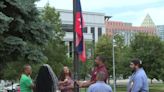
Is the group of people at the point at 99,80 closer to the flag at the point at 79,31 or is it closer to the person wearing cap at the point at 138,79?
the person wearing cap at the point at 138,79

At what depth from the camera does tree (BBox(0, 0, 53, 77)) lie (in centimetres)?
1536

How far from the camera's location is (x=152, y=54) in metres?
63.6

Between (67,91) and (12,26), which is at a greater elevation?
(12,26)

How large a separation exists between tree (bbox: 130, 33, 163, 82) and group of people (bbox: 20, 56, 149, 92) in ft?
168

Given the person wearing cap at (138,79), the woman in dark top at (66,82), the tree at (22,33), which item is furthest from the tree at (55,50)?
the person wearing cap at (138,79)

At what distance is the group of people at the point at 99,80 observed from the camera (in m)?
7.97

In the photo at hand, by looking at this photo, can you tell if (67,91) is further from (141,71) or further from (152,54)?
(152,54)

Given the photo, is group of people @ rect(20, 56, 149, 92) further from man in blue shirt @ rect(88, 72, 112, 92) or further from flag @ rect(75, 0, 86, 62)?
flag @ rect(75, 0, 86, 62)

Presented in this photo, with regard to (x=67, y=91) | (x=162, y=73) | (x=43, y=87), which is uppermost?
(x=43, y=87)

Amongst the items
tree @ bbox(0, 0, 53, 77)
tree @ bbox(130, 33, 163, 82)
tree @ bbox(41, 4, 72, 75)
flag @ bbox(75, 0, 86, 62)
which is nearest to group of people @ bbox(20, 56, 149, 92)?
flag @ bbox(75, 0, 86, 62)

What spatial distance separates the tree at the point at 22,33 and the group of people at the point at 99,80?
3863 millimetres

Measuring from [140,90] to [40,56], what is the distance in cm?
682

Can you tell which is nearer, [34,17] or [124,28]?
[34,17]

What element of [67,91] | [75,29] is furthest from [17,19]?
[75,29]
